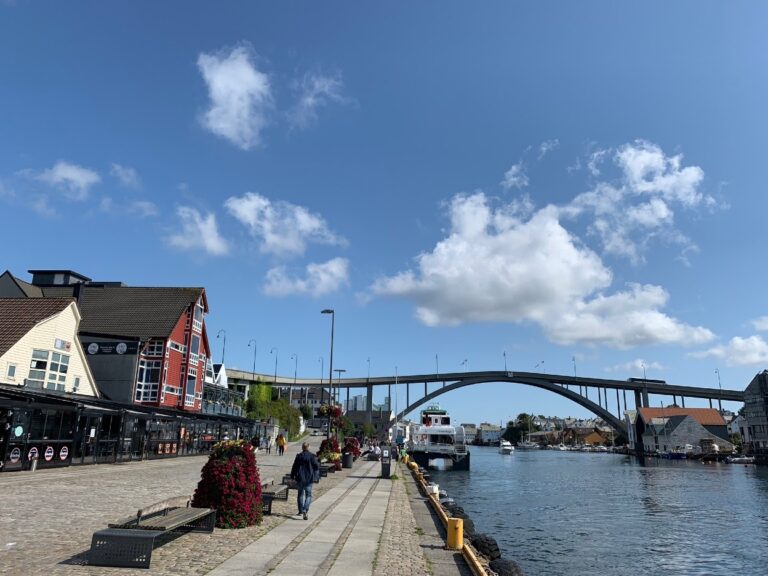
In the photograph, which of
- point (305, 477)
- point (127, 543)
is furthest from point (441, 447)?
point (127, 543)

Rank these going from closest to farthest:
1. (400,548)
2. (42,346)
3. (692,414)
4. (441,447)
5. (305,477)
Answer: (400,548)
(305,477)
(42,346)
(441,447)
(692,414)

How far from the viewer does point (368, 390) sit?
184000mm

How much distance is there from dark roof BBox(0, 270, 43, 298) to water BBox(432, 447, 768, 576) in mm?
46217

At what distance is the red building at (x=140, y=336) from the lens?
50.7 meters

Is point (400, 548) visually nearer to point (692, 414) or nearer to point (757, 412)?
point (757, 412)

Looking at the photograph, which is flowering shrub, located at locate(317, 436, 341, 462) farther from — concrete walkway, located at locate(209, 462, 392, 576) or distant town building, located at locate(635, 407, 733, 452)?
distant town building, located at locate(635, 407, 733, 452)

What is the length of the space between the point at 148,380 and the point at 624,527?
43367 millimetres

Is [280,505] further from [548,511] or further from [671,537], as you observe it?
[548,511]

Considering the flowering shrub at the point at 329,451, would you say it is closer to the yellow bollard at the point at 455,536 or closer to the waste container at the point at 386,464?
the waste container at the point at 386,464

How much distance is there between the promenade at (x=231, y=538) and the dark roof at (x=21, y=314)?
15.3 m

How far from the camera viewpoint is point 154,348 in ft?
181

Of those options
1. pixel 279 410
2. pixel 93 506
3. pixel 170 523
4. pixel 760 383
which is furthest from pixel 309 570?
pixel 760 383

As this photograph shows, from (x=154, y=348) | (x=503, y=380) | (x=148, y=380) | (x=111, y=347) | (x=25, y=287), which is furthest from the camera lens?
(x=503, y=380)

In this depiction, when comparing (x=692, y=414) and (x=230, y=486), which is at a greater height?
(x=692, y=414)
